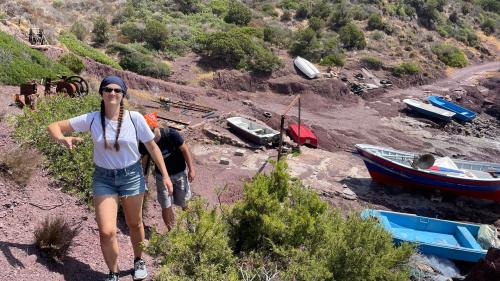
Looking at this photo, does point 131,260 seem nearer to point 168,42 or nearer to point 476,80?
point 168,42

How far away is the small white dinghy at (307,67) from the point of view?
27797mm

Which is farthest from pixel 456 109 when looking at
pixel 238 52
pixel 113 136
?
pixel 113 136

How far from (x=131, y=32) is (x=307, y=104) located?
12.1 meters

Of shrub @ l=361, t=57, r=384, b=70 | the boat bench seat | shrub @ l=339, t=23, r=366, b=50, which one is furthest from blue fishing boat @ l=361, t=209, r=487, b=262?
shrub @ l=339, t=23, r=366, b=50

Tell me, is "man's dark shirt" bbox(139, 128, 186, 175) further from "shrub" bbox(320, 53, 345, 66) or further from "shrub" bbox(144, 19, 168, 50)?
"shrub" bbox(320, 53, 345, 66)

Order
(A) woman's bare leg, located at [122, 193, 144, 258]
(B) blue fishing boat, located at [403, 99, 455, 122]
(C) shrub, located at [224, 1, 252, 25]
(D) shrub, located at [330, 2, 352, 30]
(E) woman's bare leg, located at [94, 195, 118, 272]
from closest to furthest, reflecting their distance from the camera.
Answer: (E) woman's bare leg, located at [94, 195, 118, 272] < (A) woman's bare leg, located at [122, 193, 144, 258] < (B) blue fishing boat, located at [403, 99, 455, 122] < (C) shrub, located at [224, 1, 252, 25] < (D) shrub, located at [330, 2, 352, 30]

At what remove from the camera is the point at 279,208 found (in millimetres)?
5852

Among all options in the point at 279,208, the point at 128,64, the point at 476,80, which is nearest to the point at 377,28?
the point at 476,80

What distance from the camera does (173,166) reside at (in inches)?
236

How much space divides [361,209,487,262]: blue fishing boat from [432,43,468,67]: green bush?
1297 inches

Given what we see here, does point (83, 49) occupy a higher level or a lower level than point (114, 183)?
lower

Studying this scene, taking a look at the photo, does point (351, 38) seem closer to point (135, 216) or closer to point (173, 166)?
point (173, 166)

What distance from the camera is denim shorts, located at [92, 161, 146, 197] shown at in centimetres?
421

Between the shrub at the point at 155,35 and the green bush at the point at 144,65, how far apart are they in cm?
331
